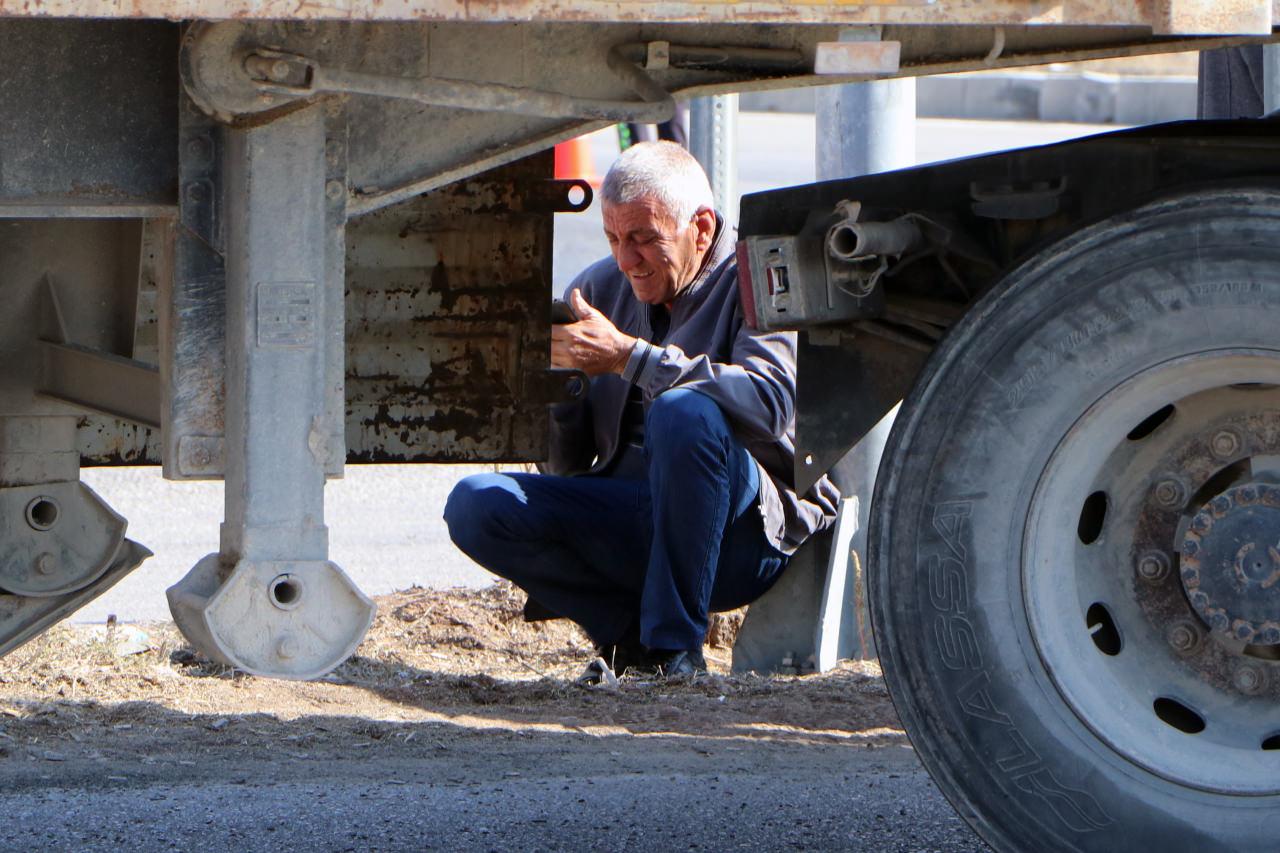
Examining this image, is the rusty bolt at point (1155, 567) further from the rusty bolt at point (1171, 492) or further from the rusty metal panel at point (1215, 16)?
the rusty metal panel at point (1215, 16)

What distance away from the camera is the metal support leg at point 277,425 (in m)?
2.53

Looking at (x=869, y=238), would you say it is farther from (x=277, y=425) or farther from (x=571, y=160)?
(x=571, y=160)

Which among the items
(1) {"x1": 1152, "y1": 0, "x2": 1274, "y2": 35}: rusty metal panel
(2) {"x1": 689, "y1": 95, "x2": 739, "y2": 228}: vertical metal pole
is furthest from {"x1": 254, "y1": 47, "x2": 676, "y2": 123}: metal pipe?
(2) {"x1": 689, "y1": 95, "x2": 739, "y2": 228}: vertical metal pole

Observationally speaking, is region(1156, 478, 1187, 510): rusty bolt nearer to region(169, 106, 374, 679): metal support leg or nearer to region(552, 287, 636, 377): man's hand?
region(169, 106, 374, 679): metal support leg

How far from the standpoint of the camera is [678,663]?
14.4 ft

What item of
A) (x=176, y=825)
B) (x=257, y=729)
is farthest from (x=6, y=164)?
(x=257, y=729)

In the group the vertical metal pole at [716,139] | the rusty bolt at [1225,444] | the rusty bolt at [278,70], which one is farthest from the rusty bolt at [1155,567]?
the vertical metal pole at [716,139]

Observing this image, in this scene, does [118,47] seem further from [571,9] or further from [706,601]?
[706,601]

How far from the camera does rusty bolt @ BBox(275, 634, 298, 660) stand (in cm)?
255

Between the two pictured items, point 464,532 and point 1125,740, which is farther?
point 464,532

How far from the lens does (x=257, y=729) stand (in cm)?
391

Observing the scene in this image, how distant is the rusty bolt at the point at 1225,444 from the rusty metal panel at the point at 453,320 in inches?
55.4

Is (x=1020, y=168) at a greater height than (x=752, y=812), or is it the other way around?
(x=1020, y=168)

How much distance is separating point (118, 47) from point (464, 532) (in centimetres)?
217
